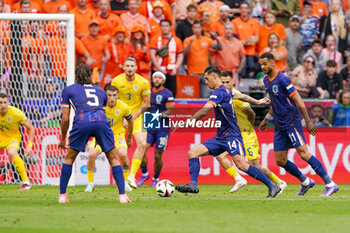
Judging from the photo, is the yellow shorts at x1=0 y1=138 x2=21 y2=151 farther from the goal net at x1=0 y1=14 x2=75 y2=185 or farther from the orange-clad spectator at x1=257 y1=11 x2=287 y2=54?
the orange-clad spectator at x1=257 y1=11 x2=287 y2=54

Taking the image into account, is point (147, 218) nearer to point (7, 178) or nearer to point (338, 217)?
point (338, 217)


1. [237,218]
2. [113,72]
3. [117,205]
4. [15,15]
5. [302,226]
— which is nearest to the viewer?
[302,226]

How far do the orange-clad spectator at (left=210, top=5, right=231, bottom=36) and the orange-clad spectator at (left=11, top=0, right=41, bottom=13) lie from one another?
4.69 metres

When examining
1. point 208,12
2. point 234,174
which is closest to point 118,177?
point 234,174

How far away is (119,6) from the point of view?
20438mm

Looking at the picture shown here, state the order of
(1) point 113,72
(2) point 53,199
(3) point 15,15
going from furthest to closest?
1. (1) point 113,72
2. (3) point 15,15
3. (2) point 53,199

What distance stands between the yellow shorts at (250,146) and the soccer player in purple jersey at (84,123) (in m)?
4.25

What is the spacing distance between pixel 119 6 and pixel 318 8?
598cm

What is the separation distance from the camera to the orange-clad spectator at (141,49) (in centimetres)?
1884

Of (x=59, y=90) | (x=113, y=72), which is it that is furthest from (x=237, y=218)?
(x=113, y=72)

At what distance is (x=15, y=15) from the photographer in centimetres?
1652

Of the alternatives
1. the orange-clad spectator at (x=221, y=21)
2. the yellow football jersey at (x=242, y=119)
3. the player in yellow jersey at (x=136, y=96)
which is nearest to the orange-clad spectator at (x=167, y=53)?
the orange-clad spectator at (x=221, y=21)

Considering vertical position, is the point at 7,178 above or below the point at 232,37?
below

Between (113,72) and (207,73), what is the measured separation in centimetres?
701
